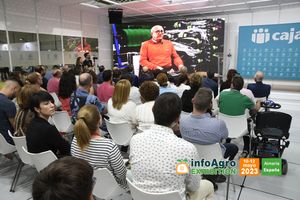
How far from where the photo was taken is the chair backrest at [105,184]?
1.55 meters

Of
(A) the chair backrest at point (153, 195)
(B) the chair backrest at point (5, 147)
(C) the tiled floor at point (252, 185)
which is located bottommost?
(C) the tiled floor at point (252, 185)

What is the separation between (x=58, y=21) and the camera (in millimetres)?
7949

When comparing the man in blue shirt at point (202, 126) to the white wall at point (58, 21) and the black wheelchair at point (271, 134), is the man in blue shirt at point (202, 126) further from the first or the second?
the white wall at point (58, 21)

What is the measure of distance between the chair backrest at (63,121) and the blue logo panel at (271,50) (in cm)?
756

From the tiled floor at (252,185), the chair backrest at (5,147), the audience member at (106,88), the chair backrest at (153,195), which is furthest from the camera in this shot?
the audience member at (106,88)

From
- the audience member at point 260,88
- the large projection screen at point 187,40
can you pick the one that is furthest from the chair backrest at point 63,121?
the large projection screen at point 187,40

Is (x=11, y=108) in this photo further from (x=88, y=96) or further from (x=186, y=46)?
(x=186, y=46)

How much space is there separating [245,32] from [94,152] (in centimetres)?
857

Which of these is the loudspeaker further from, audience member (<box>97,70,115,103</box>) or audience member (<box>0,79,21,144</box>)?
audience member (<box>0,79,21,144</box>)

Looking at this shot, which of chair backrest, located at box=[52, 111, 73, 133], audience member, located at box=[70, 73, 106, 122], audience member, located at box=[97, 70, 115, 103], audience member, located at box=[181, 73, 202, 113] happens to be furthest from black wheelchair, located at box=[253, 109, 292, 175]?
chair backrest, located at box=[52, 111, 73, 133]

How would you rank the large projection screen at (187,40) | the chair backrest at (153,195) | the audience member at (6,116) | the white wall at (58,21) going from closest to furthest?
the chair backrest at (153,195) < the audience member at (6,116) < the white wall at (58,21) < the large projection screen at (187,40)

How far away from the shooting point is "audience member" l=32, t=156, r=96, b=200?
65 cm

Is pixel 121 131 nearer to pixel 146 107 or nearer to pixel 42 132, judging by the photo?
pixel 146 107

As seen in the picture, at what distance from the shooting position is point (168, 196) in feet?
4.00
